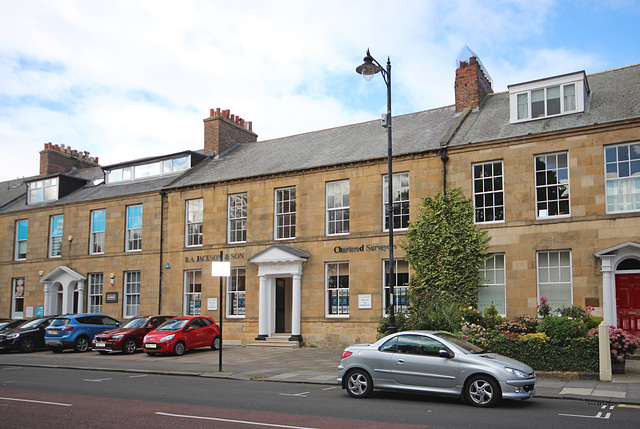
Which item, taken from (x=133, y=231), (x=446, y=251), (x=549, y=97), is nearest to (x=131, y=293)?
(x=133, y=231)

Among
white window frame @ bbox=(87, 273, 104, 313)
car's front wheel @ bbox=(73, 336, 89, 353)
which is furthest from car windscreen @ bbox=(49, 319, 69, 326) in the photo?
white window frame @ bbox=(87, 273, 104, 313)

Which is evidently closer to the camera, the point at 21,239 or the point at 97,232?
the point at 97,232

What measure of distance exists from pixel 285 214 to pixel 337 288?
13.5 ft

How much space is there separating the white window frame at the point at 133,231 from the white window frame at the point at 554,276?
758 inches

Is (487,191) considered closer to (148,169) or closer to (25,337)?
(148,169)

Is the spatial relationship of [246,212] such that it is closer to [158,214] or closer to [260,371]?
[158,214]

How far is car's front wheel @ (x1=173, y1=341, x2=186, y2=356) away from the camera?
2155 centimetres

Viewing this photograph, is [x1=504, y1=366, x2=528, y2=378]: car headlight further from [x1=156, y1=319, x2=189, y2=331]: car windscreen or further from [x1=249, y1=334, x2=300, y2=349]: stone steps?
[x1=156, y1=319, x2=189, y2=331]: car windscreen

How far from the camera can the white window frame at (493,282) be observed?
19812 mm

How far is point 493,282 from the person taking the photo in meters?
20.0

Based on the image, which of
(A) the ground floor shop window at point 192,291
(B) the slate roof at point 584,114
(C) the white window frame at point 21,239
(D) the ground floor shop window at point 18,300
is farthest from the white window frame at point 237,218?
(D) the ground floor shop window at point 18,300

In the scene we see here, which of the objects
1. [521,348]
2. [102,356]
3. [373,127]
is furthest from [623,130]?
[102,356]

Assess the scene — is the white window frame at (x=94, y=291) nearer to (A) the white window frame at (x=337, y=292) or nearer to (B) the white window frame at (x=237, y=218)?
(B) the white window frame at (x=237, y=218)

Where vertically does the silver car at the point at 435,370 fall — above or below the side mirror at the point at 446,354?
below
